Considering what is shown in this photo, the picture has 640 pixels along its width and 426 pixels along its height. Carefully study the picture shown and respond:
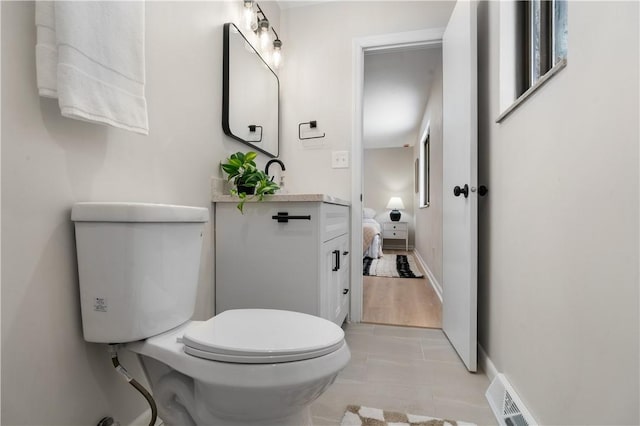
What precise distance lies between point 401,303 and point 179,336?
2029 millimetres

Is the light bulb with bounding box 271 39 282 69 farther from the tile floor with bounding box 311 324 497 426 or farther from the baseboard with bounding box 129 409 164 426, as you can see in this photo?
the baseboard with bounding box 129 409 164 426

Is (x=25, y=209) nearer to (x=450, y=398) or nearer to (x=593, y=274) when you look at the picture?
(x=593, y=274)

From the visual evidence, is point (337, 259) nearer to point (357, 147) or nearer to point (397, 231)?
point (357, 147)

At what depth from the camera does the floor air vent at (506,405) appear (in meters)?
1.01

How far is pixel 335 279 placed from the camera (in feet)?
5.29

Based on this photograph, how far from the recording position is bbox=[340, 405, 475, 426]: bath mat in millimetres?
1062

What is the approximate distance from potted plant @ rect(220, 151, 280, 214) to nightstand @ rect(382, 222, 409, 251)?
4902mm

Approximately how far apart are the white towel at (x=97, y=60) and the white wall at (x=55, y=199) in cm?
6

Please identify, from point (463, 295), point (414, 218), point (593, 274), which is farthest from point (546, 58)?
point (414, 218)

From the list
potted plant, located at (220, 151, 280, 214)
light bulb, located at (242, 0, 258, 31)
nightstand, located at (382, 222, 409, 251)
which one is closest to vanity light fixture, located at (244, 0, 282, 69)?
light bulb, located at (242, 0, 258, 31)

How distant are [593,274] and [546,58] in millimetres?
900

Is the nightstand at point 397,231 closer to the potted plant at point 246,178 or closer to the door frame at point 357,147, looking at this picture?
the door frame at point 357,147

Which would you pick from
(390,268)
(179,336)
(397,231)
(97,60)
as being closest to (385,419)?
(179,336)

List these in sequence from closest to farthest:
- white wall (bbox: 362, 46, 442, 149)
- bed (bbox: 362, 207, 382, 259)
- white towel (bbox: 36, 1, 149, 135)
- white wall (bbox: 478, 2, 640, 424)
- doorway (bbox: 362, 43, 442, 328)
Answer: white wall (bbox: 478, 2, 640, 424) < white towel (bbox: 36, 1, 149, 135) < doorway (bbox: 362, 43, 442, 328) < white wall (bbox: 362, 46, 442, 149) < bed (bbox: 362, 207, 382, 259)
